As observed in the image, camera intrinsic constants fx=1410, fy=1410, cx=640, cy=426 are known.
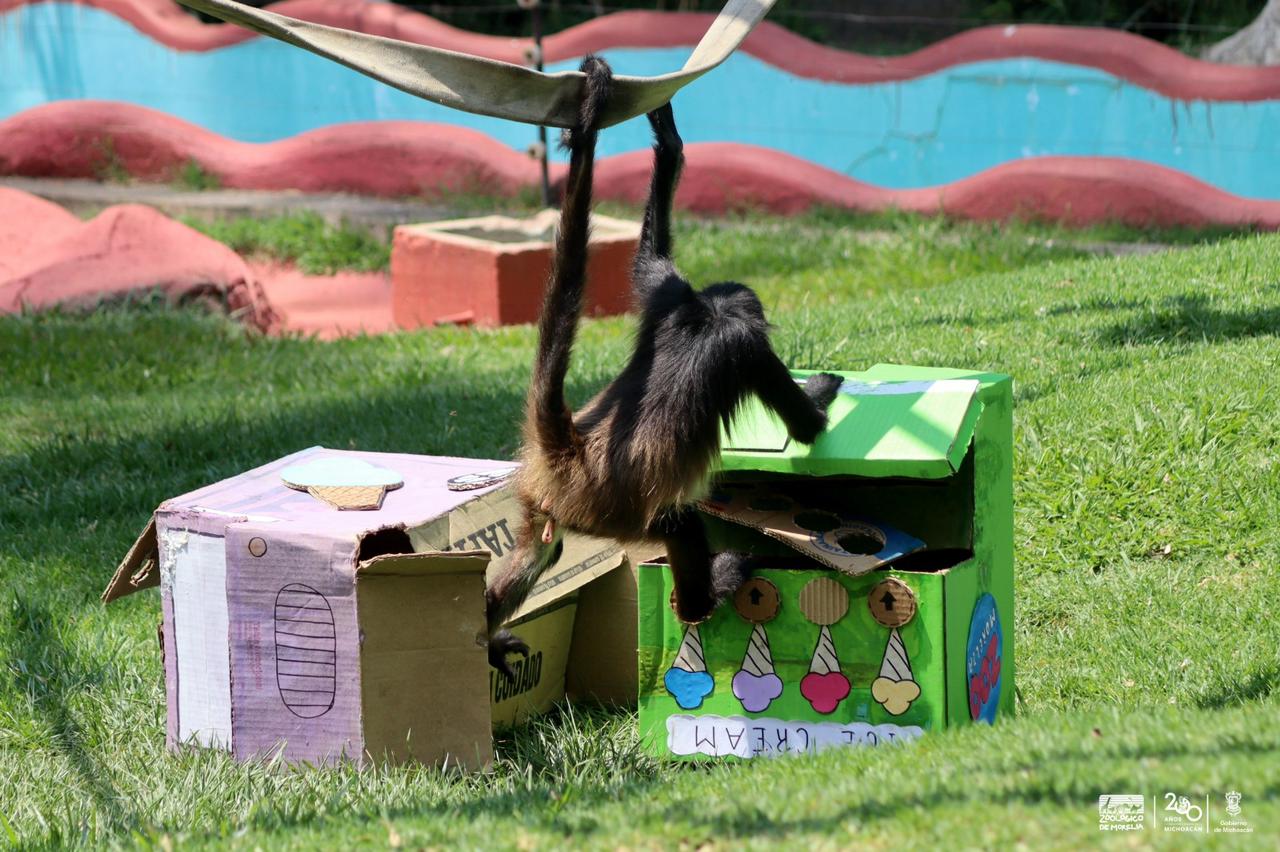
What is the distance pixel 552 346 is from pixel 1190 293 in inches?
163

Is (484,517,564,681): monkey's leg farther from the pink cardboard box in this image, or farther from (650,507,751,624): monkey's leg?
(650,507,751,624): monkey's leg

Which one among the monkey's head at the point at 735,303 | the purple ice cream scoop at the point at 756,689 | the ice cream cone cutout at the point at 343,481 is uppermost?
the monkey's head at the point at 735,303

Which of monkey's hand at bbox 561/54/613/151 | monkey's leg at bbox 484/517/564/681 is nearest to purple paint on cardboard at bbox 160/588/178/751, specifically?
monkey's leg at bbox 484/517/564/681

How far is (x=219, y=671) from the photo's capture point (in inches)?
143

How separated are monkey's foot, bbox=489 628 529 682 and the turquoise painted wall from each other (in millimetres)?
9301

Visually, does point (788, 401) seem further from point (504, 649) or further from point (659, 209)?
point (504, 649)

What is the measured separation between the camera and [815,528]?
3650 mm

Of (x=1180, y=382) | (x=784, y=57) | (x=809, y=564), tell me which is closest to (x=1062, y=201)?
(x=784, y=57)

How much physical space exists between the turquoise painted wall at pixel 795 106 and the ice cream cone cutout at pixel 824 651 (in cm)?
913

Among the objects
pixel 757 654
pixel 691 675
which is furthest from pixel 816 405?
pixel 691 675

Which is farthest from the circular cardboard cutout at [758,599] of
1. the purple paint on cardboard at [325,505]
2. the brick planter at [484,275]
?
the brick planter at [484,275]

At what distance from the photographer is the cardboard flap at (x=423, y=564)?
337 centimetres

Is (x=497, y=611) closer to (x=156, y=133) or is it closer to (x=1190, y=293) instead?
(x=1190, y=293)

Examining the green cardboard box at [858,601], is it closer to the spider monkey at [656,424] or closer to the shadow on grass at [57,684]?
the spider monkey at [656,424]
